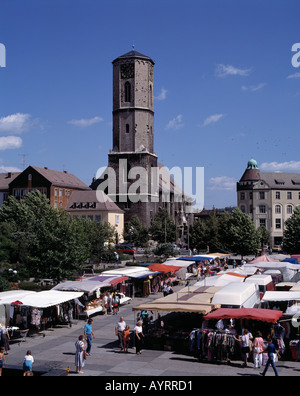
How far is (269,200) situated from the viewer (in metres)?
98.5

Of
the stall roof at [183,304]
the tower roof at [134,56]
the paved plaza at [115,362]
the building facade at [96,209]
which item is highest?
the tower roof at [134,56]

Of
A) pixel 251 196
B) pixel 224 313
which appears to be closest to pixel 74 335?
pixel 224 313

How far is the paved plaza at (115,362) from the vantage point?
16.3 meters

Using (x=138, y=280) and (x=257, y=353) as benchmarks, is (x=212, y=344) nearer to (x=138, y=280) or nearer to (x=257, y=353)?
(x=257, y=353)

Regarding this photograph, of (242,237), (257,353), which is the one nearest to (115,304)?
(257,353)

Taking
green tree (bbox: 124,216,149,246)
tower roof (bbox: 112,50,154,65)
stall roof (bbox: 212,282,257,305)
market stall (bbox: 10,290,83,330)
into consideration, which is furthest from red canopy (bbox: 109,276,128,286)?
tower roof (bbox: 112,50,154,65)

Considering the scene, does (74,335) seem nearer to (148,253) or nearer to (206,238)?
(148,253)

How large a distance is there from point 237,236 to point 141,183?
35.9m

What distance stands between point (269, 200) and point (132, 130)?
29.8 m

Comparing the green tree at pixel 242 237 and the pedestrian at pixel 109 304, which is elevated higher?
the green tree at pixel 242 237

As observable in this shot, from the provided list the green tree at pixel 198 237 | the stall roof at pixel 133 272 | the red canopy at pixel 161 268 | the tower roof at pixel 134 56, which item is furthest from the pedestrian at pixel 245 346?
the tower roof at pixel 134 56

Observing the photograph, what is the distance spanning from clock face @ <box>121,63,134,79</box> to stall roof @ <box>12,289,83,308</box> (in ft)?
256

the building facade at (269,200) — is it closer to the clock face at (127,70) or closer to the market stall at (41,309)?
the clock face at (127,70)

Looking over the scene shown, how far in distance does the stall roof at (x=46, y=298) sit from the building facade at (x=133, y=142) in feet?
233
